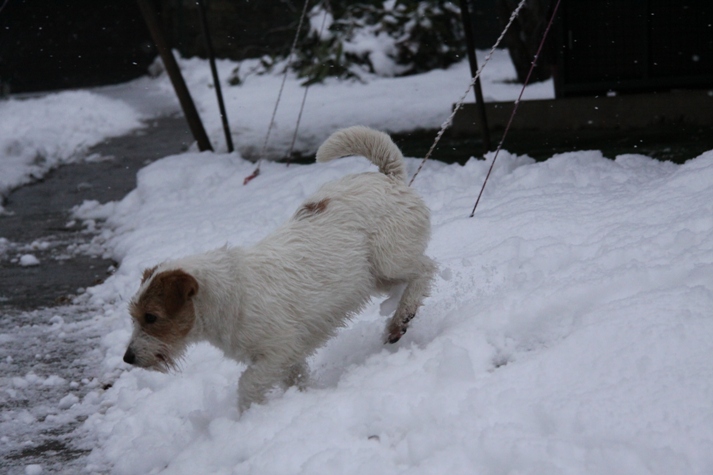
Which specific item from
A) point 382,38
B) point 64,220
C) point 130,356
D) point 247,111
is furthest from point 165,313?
point 382,38

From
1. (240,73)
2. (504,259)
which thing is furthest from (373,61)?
(504,259)

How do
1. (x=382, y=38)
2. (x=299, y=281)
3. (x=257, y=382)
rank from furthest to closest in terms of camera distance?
(x=382, y=38) < (x=299, y=281) < (x=257, y=382)

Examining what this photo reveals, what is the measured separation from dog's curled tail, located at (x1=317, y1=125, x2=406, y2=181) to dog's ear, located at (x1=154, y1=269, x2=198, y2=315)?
1.24 meters

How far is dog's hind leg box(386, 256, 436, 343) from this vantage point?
174 inches

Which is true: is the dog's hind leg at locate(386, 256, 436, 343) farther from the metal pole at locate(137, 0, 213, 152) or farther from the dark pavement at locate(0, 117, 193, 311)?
the metal pole at locate(137, 0, 213, 152)

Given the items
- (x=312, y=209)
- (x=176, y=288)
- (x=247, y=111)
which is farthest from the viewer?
(x=247, y=111)

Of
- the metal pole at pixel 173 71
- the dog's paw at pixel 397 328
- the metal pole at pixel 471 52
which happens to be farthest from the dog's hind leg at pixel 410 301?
the metal pole at pixel 173 71

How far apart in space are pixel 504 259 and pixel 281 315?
1.84 metres

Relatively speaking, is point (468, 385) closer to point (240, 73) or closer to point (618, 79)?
point (618, 79)

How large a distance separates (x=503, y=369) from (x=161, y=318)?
1.68 m

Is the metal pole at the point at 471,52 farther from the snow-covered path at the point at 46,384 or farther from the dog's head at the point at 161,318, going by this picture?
the dog's head at the point at 161,318

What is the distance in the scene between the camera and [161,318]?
12.4ft

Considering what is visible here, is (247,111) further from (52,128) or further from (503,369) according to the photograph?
(503,369)

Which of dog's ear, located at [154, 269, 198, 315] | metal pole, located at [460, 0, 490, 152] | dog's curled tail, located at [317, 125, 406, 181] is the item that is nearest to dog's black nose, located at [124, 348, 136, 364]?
dog's ear, located at [154, 269, 198, 315]
